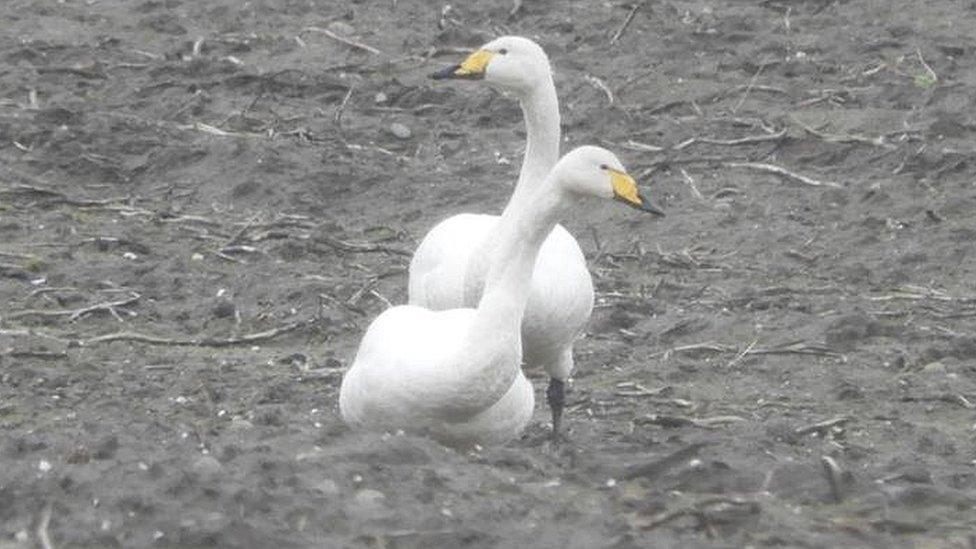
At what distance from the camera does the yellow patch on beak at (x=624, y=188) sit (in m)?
8.11

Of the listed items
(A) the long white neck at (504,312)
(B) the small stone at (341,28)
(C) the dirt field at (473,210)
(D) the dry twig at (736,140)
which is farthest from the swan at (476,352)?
(B) the small stone at (341,28)

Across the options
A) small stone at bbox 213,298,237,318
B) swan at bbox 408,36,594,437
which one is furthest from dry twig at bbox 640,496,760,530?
small stone at bbox 213,298,237,318

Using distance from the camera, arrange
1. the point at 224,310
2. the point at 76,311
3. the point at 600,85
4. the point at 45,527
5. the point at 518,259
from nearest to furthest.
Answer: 1. the point at 45,527
2. the point at 518,259
3. the point at 76,311
4. the point at 224,310
5. the point at 600,85

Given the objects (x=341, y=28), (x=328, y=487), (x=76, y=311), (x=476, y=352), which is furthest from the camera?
(x=341, y=28)

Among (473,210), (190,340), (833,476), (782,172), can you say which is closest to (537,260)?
(190,340)

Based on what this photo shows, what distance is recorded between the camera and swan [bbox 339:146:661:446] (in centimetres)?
797

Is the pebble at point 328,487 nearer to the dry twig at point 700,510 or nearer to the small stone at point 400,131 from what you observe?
the dry twig at point 700,510

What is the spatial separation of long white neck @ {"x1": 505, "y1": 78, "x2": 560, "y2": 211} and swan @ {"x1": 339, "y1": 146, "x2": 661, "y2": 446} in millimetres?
1416

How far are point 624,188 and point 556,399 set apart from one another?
139cm

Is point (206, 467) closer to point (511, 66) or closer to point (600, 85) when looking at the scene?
point (511, 66)

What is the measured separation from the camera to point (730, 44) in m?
15.1

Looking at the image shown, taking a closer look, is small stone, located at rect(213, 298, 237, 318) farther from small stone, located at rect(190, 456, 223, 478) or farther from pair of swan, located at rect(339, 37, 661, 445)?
small stone, located at rect(190, 456, 223, 478)

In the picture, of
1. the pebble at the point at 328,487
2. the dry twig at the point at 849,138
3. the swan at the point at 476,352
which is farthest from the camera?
the dry twig at the point at 849,138

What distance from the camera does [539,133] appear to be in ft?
32.2
